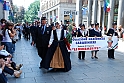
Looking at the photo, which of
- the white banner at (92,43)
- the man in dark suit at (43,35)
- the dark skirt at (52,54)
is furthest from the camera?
the white banner at (92,43)

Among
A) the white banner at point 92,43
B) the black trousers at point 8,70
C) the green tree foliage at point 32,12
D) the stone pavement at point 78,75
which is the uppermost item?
the green tree foliage at point 32,12

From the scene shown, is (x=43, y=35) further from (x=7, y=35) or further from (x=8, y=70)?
(x=8, y=70)

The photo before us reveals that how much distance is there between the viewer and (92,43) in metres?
9.13

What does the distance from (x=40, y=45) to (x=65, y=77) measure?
1519mm

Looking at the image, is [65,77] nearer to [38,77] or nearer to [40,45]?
[38,77]

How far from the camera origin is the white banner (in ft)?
29.5

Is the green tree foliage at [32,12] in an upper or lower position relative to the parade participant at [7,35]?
upper

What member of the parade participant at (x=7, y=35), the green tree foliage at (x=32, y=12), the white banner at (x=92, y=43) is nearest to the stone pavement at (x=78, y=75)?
the parade participant at (x=7, y=35)

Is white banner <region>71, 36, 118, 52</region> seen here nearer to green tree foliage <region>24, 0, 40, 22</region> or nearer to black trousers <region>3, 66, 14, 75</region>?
black trousers <region>3, 66, 14, 75</region>

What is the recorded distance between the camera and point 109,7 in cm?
2562

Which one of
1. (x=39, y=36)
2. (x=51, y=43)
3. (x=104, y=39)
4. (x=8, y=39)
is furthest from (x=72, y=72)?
(x=104, y=39)

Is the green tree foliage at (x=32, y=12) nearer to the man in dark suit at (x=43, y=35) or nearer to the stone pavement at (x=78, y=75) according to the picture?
the stone pavement at (x=78, y=75)

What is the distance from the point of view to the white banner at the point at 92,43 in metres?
8.98

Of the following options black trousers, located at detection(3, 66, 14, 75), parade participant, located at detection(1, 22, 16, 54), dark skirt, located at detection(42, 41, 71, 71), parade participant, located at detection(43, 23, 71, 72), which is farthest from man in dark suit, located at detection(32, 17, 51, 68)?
black trousers, located at detection(3, 66, 14, 75)
